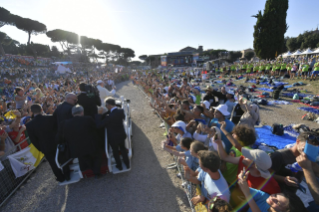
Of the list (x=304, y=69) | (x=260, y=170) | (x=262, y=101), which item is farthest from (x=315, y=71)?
(x=260, y=170)

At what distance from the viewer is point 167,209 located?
3.00 metres

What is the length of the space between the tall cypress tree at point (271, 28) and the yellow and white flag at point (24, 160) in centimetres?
3268

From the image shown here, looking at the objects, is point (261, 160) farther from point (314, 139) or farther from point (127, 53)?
point (127, 53)

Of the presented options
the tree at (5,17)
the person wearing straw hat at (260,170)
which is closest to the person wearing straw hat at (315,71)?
the person wearing straw hat at (260,170)

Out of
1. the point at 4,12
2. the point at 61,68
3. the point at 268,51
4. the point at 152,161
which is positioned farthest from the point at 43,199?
the point at 4,12

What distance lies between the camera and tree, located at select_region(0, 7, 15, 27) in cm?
2631

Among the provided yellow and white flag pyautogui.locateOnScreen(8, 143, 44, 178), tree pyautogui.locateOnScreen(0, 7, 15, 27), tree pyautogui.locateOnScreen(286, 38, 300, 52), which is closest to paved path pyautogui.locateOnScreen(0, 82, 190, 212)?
yellow and white flag pyautogui.locateOnScreen(8, 143, 44, 178)

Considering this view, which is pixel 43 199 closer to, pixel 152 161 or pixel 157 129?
pixel 152 161

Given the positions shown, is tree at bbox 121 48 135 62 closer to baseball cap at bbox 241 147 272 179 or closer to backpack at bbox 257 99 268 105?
backpack at bbox 257 99 268 105

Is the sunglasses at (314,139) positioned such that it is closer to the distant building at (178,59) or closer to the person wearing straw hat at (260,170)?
the person wearing straw hat at (260,170)

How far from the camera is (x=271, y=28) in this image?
25359 mm

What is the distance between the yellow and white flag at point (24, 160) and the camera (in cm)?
366

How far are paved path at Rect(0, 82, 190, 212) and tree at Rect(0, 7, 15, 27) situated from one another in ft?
119

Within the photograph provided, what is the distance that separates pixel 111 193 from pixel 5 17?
39.2 meters
